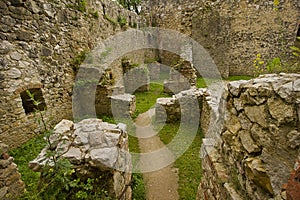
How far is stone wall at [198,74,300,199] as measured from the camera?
89 cm

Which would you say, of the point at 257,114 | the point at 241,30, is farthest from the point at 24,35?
the point at 241,30

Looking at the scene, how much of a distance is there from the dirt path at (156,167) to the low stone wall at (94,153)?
571 millimetres

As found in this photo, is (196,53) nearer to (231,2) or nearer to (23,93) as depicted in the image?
(231,2)

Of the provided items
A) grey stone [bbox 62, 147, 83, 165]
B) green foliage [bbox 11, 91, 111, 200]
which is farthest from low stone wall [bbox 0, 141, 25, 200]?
grey stone [bbox 62, 147, 83, 165]

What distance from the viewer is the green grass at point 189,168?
276 cm

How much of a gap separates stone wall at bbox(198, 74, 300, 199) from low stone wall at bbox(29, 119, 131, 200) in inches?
49.7

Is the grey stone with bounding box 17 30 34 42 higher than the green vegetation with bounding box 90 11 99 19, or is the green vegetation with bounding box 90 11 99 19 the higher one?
the green vegetation with bounding box 90 11 99 19

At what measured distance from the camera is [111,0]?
8164mm

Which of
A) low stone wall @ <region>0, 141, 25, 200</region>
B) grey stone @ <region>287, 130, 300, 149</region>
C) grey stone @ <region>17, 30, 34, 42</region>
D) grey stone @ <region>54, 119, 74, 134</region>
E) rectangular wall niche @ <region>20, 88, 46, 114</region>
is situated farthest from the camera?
rectangular wall niche @ <region>20, 88, 46, 114</region>

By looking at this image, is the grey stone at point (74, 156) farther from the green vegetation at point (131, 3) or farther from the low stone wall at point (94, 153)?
the green vegetation at point (131, 3)

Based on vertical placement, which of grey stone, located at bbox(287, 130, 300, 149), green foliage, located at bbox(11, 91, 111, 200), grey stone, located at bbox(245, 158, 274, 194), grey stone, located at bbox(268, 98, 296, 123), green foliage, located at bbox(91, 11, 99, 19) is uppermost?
green foliage, located at bbox(91, 11, 99, 19)

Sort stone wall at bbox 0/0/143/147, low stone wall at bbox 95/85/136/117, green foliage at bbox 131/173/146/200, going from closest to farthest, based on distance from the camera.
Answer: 1. green foliage at bbox 131/173/146/200
2. stone wall at bbox 0/0/143/147
3. low stone wall at bbox 95/85/136/117

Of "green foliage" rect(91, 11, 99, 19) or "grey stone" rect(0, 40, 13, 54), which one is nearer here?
"grey stone" rect(0, 40, 13, 54)

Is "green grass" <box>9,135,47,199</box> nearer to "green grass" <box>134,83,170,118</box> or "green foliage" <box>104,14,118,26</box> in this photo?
"green grass" <box>134,83,170,118</box>
